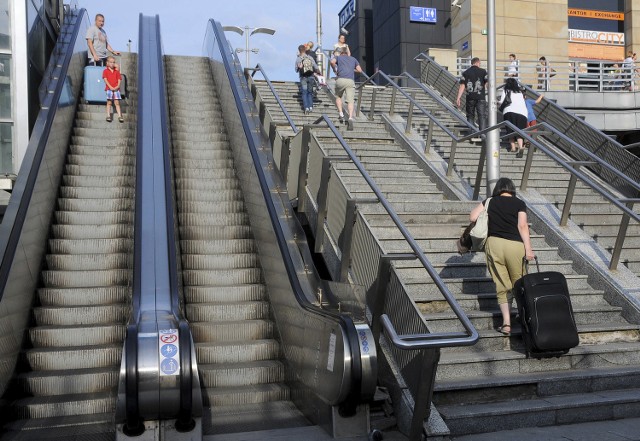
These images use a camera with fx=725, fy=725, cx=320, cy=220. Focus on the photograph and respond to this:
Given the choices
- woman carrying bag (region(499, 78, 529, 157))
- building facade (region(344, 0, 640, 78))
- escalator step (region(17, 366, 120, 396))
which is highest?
building facade (region(344, 0, 640, 78))

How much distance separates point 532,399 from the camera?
570 centimetres

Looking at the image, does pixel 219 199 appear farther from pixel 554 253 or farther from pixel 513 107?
pixel 513 107

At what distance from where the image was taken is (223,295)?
7.54 metres

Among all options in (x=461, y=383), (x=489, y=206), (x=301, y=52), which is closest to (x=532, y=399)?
(x=461, y=383)

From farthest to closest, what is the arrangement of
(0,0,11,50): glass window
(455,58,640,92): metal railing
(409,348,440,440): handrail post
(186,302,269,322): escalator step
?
(455,58,640,92): metal railing → (0,0,11,50): glass window → (186,302,269,322): escalator step → (409,348,440,440): handrail post

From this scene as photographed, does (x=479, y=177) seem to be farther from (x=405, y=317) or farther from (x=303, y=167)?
(x=405, y=317)

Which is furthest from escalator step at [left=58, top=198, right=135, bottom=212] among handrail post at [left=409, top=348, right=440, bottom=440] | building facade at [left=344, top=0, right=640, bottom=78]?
building facade at [left=344, top=0, right=640, bottom=78]

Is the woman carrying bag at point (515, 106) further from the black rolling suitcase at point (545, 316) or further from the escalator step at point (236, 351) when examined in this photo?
the escalator step at point (236, 351)

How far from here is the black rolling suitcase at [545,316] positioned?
234 inches

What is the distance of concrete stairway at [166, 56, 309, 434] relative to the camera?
598 centimetres

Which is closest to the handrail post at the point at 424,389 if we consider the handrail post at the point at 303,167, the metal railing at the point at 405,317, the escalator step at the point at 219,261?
the metal railing at the point at 405,317

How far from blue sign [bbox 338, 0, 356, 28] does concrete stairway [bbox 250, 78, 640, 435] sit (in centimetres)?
3263

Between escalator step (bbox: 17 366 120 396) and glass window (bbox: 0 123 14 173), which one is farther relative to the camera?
glass window (bbox: 0 123 14 173)

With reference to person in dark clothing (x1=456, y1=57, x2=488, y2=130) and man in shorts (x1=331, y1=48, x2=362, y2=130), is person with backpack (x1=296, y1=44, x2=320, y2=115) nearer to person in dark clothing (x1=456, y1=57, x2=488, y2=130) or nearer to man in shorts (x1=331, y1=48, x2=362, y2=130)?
man in shorts (x1=331, y1=48, x2=362, y2=130)
